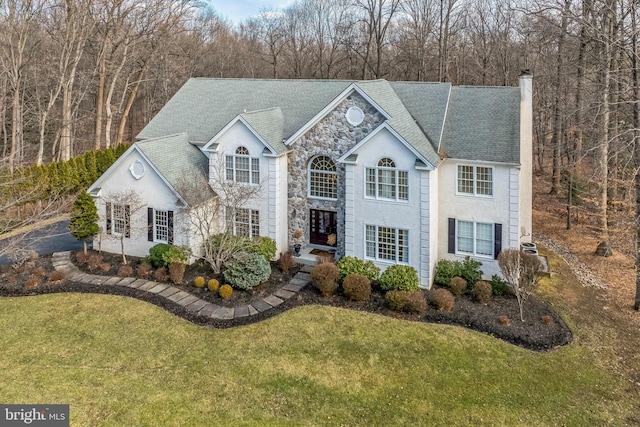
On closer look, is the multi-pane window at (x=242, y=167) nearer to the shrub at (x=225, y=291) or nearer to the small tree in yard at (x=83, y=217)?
the shrub at (x=225, y=291)

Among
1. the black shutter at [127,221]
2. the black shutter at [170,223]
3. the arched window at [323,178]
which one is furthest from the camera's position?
the black shutter at [127,221]

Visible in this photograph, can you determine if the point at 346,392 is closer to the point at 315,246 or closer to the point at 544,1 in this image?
the point at 315,246

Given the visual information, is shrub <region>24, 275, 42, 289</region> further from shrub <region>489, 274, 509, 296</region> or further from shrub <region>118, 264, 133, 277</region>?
shrub <region>489, 274, 509, 296</region>

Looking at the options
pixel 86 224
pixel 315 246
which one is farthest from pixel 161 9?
pixel 315 246

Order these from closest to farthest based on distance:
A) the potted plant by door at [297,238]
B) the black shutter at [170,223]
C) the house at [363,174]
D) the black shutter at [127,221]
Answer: the house at [363,174], the black shutter at [170,223], the black shutter at [127,221], the potted plant by door at [297,238]

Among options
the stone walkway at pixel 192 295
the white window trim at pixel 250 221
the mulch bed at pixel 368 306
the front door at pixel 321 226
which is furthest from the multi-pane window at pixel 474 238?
the white window trim at pixel 250 221

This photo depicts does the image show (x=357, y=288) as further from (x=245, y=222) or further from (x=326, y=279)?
(x=245, y=222)

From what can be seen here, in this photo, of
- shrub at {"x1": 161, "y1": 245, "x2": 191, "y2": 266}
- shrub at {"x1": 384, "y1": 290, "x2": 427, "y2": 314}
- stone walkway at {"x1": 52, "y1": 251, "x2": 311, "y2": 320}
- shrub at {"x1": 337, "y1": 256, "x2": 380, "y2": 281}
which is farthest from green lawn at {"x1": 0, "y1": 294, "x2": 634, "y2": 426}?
shrub at {"x1": 161, "y1": 245, "x2": 191, "y2": 266}
